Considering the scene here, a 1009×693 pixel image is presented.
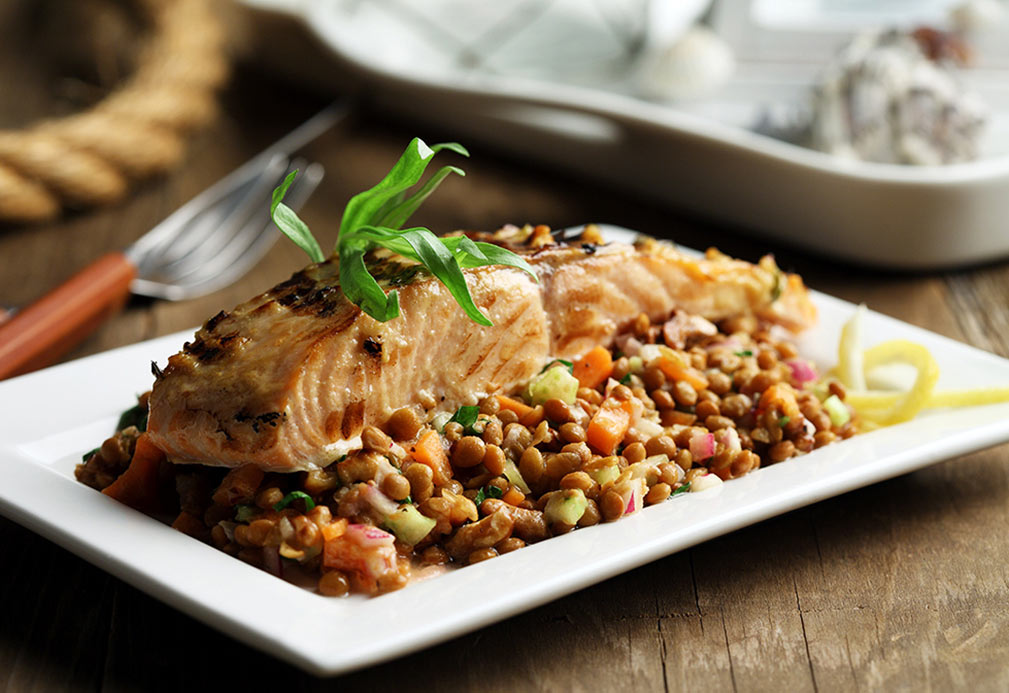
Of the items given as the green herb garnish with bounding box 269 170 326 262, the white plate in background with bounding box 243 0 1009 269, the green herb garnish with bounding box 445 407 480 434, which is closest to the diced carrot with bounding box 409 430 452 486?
the green herb garnish with bounding box 445 407 480 434

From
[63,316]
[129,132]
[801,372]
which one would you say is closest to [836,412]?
[801,372]

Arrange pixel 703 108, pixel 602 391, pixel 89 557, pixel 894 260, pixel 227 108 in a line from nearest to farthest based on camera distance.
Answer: pixel 89 557 < pixel 602 391 < pixel 894 260 < pixel 703 108 < pixel 227 108

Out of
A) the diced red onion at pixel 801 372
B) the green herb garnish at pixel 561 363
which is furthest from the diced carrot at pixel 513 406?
the diced red onion at pixel 801 372

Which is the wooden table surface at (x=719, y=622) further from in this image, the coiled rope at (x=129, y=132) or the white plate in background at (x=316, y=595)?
the coiled rope at (x=129, y=132)

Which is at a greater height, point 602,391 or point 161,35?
point 161,35

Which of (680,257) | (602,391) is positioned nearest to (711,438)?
(602,391)

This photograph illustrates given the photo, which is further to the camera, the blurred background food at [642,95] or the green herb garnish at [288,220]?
the blurred background food at [642,95]

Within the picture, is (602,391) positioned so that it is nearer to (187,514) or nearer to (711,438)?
(711,438)

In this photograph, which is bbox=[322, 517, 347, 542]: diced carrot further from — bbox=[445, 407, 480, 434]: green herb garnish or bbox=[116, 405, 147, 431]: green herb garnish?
bbox=[116, 405, 147, 431]: green herb garnish
